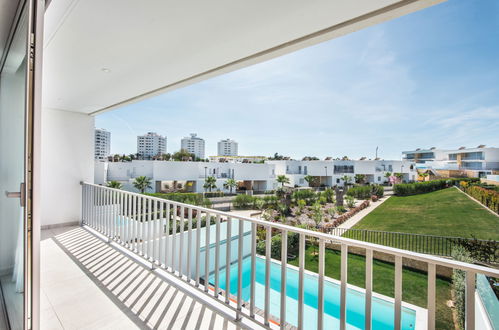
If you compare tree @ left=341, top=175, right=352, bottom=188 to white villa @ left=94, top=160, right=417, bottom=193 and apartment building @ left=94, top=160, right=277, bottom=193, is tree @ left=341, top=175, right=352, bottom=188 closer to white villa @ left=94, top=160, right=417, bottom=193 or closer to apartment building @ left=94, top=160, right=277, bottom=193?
white villa @ left=94, top=160, right=417, bottom=193

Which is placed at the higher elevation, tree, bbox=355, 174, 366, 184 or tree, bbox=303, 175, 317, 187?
tree, bbox=355, 174, 366, 184

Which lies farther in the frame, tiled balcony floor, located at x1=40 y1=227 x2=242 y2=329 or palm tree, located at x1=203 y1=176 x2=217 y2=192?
palm tree, located at x1=203 y1=176 x2=217 y2=192

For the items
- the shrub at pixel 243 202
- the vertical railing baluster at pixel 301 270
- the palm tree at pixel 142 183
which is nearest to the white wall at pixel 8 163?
the vertical railing baluster at pixel 301 270

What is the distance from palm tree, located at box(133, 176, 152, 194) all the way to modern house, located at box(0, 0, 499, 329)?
21.0m

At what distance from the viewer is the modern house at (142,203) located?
114 centimetres

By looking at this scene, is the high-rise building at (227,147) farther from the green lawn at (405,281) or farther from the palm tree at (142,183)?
the green lawn at (405,281)

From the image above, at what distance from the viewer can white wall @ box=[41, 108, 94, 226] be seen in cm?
405

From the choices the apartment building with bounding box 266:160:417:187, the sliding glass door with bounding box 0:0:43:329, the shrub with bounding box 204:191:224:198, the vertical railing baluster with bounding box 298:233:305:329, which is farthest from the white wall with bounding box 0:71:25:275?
the apartment building with bounding box 266:160:417:187

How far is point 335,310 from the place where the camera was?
3.14m

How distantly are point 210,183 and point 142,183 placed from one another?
7084 mm

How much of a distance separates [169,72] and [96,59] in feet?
2.21

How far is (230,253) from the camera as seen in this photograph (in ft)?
6.61

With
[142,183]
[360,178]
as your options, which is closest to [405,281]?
[142,183]

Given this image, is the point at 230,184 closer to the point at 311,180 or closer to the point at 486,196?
the point at 311,180
